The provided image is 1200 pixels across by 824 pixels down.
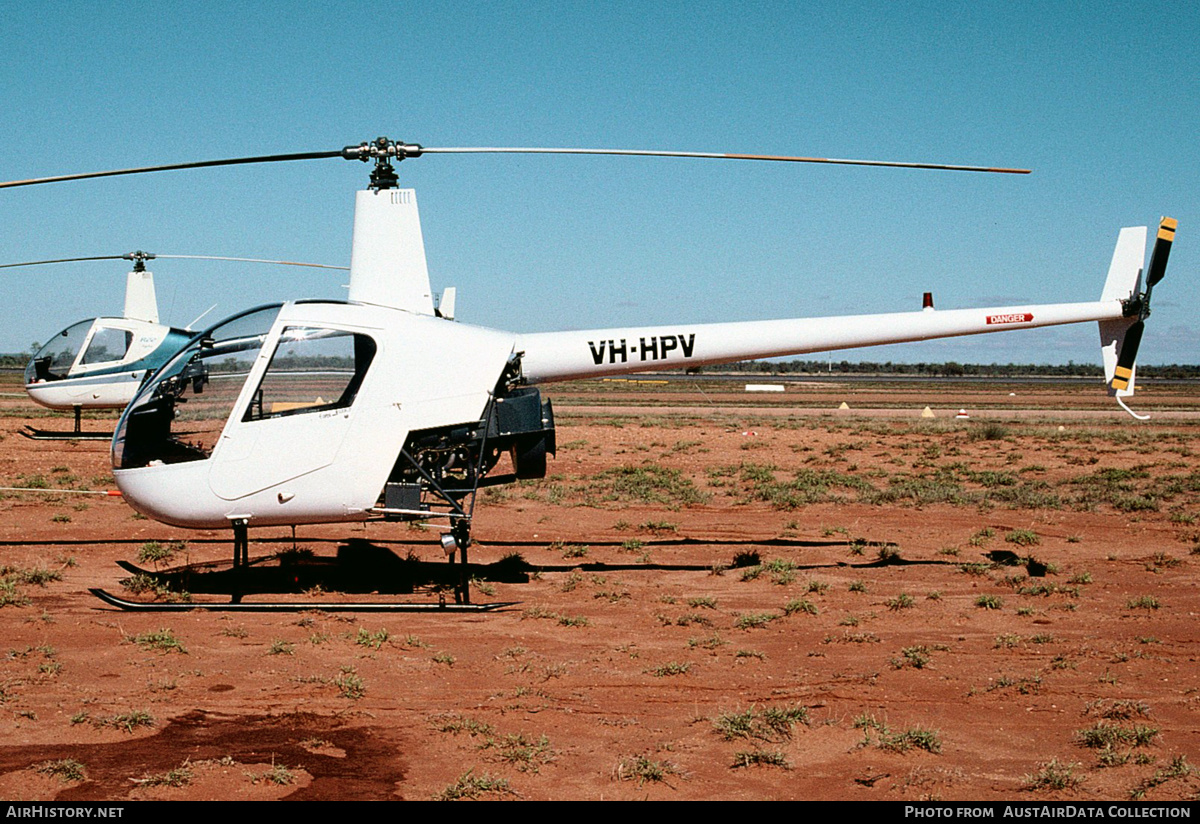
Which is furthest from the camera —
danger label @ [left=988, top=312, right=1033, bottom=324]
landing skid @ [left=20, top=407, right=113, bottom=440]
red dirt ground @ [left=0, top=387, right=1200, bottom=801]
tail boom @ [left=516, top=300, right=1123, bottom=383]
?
landing skid @ [left=20, top=407, right=113, bottom=440]

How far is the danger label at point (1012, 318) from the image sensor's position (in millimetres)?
11766

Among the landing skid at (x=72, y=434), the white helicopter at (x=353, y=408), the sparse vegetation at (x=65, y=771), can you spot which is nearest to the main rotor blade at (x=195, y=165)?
the white helicopter at (x=353, y=408)

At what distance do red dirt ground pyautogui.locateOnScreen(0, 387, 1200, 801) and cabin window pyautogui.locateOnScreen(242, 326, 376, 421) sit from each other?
206 centimetres

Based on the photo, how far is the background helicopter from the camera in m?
24.3

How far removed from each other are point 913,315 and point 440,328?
18.7 feet

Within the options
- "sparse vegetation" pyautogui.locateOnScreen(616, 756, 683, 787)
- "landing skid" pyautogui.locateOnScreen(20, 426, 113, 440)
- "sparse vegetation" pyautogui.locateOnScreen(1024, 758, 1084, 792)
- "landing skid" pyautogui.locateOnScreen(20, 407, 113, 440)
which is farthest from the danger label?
"landing skid" pyautogui.locateOnScreen(20, 426, 113, 440)

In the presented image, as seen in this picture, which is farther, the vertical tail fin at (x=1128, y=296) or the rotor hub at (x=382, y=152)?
the vertical tail fin at (x=1128, y=296)

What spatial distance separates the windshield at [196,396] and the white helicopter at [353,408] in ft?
0.04

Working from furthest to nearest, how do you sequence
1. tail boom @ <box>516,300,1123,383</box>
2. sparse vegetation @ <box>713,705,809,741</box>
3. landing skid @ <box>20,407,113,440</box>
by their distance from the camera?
landing skid @ <box>20,407,113,440</box>, tail boom @ <box>516,300,1123,383</box>, sparse vegetation @ <box>713,705,809,741</box>

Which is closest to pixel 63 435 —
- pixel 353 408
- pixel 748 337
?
pixel 353 408

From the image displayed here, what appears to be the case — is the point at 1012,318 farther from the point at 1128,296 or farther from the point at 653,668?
the point at 653,668

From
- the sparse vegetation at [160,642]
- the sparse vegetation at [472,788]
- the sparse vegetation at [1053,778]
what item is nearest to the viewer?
the sparse vegetation at [472,788]

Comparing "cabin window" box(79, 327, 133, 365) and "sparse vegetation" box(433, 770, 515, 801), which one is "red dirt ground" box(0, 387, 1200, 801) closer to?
"sparse vegetation" box(433, 770, 515, 801)

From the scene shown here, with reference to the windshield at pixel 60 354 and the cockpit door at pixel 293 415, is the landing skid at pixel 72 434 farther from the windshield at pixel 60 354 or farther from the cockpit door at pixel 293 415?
the cockpit door at pixel 293 415
